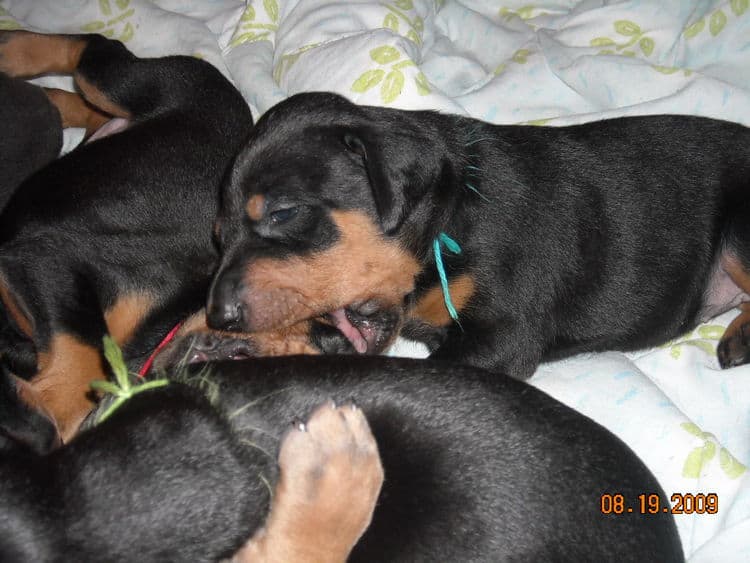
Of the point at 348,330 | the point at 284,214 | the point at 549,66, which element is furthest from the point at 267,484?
the point at 549,66

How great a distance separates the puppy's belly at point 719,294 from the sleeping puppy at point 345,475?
1242mm

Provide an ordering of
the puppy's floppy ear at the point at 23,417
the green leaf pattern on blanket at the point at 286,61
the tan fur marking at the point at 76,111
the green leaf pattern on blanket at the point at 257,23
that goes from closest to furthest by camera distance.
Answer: the puppy's floppy ear at the point at 23,417
the green leaf pattern on blanket at the point at 286,61
the tan fur marking at the point at 76,111
the green leaf pattern on blanket at the point at 257,23

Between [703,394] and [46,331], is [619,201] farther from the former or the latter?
[46,331]

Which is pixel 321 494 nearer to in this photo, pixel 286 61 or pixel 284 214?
pixel 284 214

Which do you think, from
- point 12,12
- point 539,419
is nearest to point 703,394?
point 539,419

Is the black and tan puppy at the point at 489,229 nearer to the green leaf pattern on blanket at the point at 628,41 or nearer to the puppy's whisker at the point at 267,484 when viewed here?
the puppy's whisker at the point at 267,484

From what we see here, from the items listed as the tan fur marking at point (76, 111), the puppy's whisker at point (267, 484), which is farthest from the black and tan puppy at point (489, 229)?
the tan fur marking at point (76, 111)

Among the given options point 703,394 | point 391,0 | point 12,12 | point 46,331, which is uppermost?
point 391,0

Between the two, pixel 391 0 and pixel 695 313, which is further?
pixel 391 0

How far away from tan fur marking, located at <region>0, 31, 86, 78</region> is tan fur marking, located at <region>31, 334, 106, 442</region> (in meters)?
1.51

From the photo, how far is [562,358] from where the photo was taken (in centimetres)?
297

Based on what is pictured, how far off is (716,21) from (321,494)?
3.08 metres

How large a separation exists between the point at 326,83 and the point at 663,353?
69.1 inches

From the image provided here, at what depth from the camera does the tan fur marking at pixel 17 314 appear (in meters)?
2.80
